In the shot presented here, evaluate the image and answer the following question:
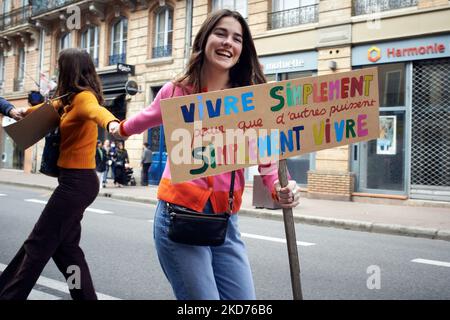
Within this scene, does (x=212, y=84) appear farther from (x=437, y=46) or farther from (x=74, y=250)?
(x=437, y=46)

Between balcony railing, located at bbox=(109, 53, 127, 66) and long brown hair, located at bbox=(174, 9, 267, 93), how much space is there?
58.8ft

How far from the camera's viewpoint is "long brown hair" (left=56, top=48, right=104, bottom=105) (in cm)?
304

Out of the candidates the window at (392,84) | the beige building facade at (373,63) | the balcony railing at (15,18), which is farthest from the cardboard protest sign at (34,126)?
the balcony railing at (15,18)

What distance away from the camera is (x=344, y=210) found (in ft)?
33.9

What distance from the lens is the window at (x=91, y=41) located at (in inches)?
817

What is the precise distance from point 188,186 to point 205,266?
1.13 feet

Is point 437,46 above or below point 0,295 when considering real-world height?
above

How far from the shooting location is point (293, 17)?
14.1 meters

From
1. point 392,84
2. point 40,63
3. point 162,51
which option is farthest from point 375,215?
point 40,63

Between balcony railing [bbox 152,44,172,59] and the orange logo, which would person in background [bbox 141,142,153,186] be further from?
the orange logo

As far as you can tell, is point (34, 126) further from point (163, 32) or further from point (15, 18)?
point (15, 18)

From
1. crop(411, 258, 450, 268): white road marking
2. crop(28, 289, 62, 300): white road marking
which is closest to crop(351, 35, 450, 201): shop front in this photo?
crop(411, 258, 450, 268): white road marking

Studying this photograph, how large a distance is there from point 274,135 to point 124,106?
1768cm
